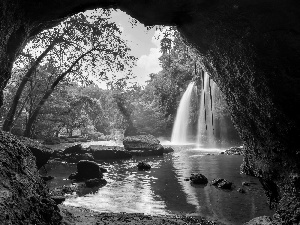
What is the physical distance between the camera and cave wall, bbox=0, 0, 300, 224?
522 cm

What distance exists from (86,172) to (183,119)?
33.5 metres

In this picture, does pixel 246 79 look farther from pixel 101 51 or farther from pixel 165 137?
pixel 165 137

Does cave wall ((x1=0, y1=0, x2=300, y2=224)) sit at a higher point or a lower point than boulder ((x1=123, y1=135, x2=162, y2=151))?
higher

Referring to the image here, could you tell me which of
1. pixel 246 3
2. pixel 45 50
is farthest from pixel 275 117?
pixel 45 50

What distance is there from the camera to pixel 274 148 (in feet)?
19.0

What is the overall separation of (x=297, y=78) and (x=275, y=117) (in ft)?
3.24

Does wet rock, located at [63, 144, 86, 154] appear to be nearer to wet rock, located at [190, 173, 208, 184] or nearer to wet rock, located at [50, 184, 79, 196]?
wet rock, located at [50, 184, 79, 196]

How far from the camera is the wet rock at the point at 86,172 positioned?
1476cm

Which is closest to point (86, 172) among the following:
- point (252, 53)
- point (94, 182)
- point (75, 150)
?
point (94, 182)

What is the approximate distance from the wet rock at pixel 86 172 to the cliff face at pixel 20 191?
874 cm

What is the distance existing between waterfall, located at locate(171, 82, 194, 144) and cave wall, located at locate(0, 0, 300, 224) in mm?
38019

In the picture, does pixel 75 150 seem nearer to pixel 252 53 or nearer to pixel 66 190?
pixel 66 190

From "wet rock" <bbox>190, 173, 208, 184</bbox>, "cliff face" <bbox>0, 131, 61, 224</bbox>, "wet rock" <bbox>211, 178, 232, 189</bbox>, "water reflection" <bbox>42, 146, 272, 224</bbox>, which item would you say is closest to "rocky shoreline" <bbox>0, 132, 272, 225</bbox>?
"cliff face" <bbox>0, 131, 61, 224</bbox>

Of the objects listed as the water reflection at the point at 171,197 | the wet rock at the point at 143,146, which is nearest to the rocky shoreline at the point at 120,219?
the water reflection at the point at 171,197
